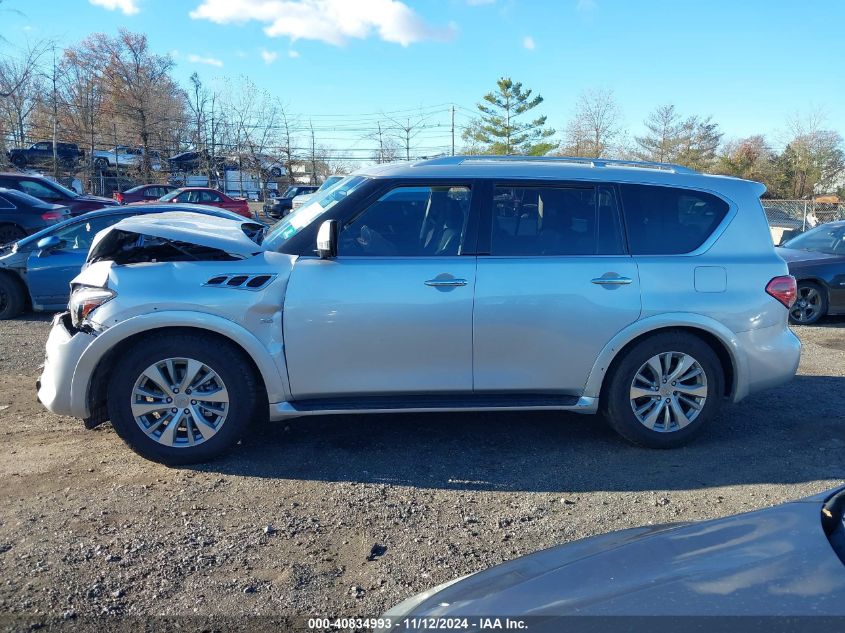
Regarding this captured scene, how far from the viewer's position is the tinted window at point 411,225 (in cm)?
461

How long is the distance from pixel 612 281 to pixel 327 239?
185 centimetres

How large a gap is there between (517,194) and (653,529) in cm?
280

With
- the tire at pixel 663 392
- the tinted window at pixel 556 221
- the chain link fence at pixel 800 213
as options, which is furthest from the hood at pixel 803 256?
the chain link fence at pixel 800 213

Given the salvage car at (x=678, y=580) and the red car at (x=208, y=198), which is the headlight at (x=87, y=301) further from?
the red car at (x=208, y=198)

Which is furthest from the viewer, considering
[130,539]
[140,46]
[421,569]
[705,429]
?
[140,46]

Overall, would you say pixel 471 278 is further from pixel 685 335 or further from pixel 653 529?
pixel 653 529

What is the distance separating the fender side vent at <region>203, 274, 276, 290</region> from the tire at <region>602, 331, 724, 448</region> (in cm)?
234

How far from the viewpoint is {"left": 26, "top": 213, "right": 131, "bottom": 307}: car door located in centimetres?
917

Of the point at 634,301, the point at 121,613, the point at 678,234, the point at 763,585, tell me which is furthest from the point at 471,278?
the point at 763,585

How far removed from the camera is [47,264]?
9.18 m

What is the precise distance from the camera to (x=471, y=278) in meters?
4.52

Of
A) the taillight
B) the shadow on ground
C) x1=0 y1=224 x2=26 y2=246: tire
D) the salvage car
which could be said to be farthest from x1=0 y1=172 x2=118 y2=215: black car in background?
the salvage car

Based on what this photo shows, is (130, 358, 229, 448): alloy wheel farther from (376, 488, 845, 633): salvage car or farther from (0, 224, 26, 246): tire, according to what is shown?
(0, 224, 26, 246): tire

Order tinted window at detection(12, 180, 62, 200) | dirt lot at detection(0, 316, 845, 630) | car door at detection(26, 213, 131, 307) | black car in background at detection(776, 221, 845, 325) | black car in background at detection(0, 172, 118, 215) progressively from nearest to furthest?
dirt lot at detection(0, 316, 845, 630) < car door at detection(26, 213, 131, 307) < black car in background at detection(776, 221, 845, 325) < black car in background at detection(0, 172, 118, 215) < tinted window at detection(12, 180, 62, 200)
